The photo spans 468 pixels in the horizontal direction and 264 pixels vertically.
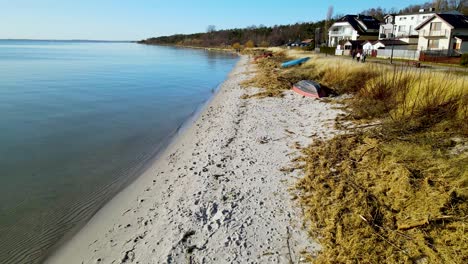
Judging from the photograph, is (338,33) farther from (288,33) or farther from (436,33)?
(288,33)

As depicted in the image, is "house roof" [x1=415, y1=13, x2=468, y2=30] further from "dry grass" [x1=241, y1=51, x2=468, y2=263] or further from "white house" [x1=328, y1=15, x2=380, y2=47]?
"dry grass" [x1=241, y1=51, x2=468, y2=263]

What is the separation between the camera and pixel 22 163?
859 centimetres

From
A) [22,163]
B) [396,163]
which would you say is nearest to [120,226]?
[22,163]

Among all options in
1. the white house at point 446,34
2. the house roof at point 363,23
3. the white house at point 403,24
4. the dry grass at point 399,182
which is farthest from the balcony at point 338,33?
the dry grass at point 399,182

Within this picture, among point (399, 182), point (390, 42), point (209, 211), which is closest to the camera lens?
point (399, 182)

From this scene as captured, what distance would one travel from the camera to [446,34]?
4128cm

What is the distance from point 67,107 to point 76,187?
34.9ft

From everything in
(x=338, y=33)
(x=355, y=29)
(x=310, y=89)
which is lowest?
(x=310, y=89)

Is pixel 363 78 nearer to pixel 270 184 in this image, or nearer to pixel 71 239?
pixel 270 184

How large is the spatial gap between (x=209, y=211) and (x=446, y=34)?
49167mm

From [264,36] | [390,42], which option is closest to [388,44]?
[390,42]

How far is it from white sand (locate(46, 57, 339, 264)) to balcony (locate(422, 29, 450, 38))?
42930 millimetres

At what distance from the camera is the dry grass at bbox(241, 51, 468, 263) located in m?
4.17

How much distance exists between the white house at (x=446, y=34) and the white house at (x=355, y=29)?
19.8 m
